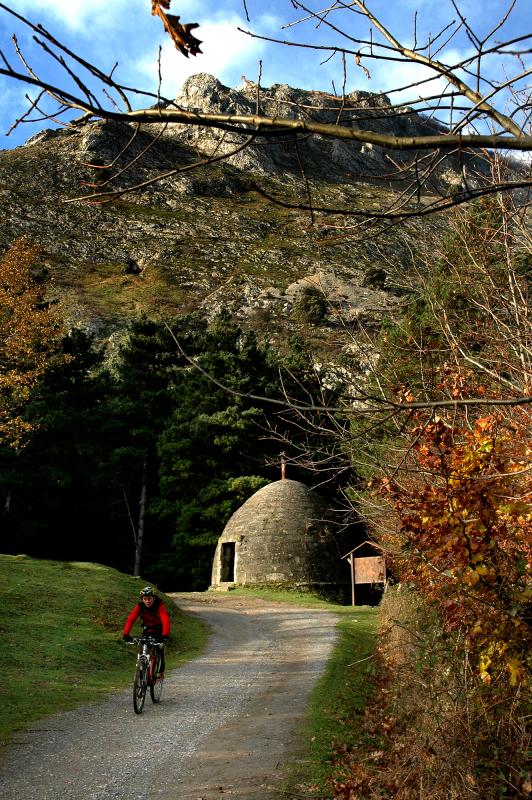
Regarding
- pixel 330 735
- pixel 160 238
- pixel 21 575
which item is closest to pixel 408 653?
pixel 330 735

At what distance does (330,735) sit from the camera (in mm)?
7688

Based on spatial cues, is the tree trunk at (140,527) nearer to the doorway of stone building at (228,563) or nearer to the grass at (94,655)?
the doorway of stone building at (228,563)

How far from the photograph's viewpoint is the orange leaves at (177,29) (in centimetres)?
239

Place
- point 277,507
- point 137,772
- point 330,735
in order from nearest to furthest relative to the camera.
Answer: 1. point 137,772
2. point 330,735
3. point 277,507

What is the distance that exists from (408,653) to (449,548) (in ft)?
19.6

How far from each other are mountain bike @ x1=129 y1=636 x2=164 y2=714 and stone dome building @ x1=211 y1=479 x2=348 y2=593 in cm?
2021

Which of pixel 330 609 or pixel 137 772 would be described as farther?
pixel 330 609

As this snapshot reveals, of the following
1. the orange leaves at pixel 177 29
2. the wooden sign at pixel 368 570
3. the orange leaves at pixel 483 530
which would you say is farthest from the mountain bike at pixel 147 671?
the wooden sign at pixel 368 570

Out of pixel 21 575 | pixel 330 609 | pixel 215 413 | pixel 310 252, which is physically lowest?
pixel 330 609

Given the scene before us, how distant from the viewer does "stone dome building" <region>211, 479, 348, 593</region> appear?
98.1ft

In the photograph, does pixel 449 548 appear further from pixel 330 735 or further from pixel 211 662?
pixel 211 662

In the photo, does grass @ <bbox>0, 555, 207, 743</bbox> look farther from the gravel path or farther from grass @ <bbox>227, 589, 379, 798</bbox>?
grass @ <bbox>227, 589, 379, 798</bbox>

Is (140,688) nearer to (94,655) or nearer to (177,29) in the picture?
(94,655)

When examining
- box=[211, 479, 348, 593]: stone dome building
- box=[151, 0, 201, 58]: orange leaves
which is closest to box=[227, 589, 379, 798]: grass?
box=[151, 0, 201, 58]: orange leaves
